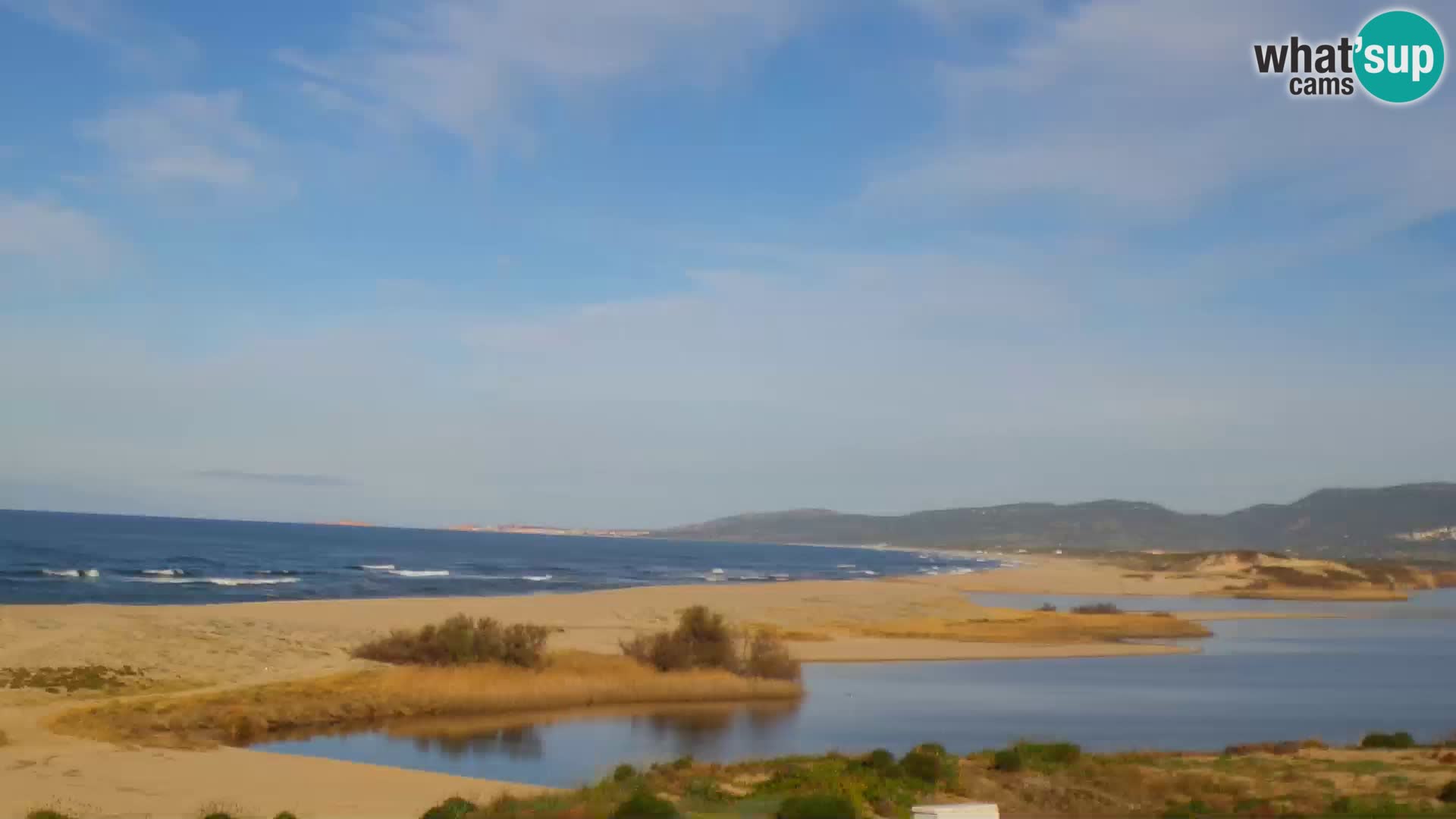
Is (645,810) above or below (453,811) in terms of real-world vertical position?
above

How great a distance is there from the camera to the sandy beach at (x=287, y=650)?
17297 mm

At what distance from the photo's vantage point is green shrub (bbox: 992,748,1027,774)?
722 inches

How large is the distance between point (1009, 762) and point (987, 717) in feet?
35.2

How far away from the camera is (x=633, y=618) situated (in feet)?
167

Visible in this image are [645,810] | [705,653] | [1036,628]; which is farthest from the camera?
[1036,628]

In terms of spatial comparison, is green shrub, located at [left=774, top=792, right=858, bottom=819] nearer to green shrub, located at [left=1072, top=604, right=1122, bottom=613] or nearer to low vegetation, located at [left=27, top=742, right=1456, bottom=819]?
low vegetation, located at [left=27, top=742, right=1456, bottom=819]

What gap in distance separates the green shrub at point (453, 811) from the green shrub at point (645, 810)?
170cm

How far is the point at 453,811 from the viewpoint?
14.1 meters

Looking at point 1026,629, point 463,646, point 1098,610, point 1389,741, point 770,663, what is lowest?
point 1026,629

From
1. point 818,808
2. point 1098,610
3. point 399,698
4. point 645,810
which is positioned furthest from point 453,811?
point 1098,610

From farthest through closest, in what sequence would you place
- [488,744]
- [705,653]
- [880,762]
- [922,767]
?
[705,653] → [488,744] → [880,762] → [922,767]

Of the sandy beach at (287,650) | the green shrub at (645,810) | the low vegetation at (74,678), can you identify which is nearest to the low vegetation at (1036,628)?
the sandy beach at (287,650)

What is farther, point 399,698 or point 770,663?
point 770,663

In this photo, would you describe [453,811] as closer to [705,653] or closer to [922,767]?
[922,767]
